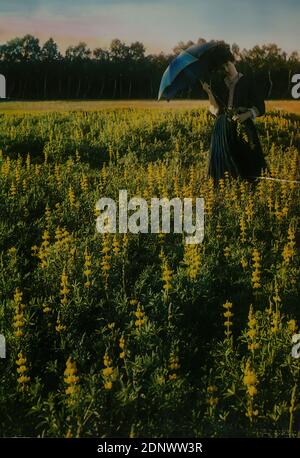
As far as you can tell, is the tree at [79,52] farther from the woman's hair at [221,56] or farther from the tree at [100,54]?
the woman's hair at [221,56]

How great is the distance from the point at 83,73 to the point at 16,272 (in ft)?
27.8

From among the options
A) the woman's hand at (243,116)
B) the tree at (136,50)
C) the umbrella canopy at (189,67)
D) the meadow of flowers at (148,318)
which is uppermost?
the tree at (136,50)

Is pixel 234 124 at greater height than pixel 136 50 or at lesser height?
lesser

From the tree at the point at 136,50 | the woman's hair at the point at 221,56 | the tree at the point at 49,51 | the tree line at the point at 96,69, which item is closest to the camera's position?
the woman's hair at the point at 221,56

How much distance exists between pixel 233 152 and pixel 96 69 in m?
5.95

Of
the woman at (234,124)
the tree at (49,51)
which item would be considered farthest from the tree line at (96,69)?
the woman at (234,124)

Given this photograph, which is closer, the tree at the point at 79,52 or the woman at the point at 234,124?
the woman at the point at 234,124

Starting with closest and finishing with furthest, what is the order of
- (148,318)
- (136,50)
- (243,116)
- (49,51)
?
(148,318) < (243,116) < (136,50) < (49,51)

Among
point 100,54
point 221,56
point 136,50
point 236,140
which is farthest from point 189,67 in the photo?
point 100,54

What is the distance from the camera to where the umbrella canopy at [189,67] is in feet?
23.9

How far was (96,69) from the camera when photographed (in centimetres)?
1285

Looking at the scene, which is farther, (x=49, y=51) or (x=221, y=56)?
(x=49, y=51)

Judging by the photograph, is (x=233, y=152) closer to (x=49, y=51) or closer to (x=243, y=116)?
(x=243, y=116)

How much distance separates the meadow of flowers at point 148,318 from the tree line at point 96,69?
179 cm
